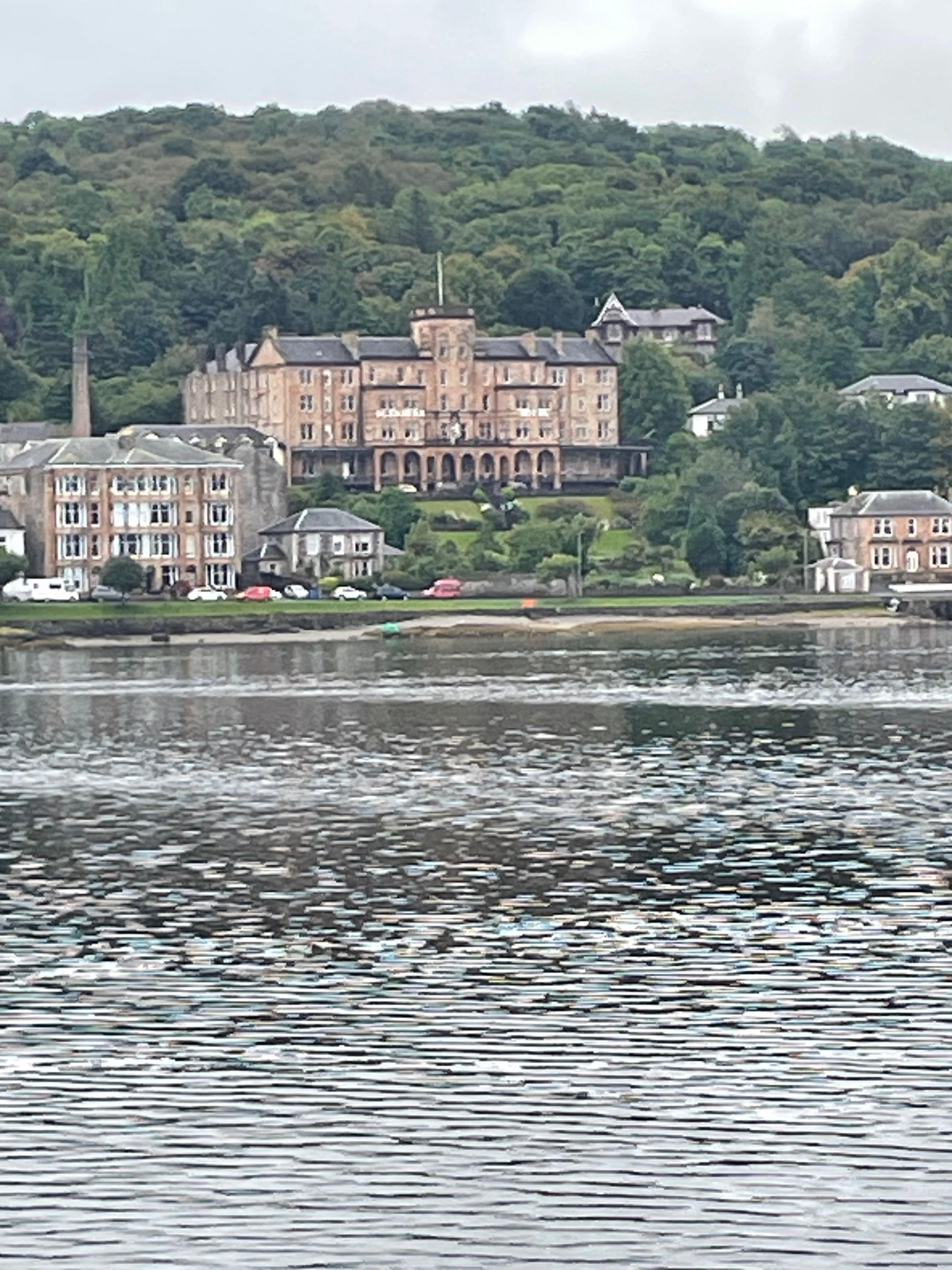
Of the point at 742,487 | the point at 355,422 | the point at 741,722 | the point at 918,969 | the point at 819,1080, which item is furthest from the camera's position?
the point at 355,422

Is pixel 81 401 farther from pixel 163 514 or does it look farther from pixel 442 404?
pixel 442 404

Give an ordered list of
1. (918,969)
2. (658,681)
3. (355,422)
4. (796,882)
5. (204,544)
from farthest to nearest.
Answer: (355,422) → (204,544) → (658,681) → (796,882) → (918,969)

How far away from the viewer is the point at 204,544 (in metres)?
143

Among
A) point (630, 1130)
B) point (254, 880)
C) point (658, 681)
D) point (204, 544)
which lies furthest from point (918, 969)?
point (204, 544)

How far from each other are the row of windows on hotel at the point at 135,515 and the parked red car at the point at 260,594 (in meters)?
5.11

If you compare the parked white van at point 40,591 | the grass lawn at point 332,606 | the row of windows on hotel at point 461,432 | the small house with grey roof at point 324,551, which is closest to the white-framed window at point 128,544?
the parked white van at point 40,591

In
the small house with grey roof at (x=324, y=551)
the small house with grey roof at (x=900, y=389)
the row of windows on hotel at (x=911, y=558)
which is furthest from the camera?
the small house with grey roof at (x=900, y=389)

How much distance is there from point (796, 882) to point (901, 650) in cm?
7202

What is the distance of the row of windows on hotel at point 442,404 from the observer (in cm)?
16888

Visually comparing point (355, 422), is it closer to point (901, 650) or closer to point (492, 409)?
point (492, 409)

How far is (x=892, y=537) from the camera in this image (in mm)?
148250

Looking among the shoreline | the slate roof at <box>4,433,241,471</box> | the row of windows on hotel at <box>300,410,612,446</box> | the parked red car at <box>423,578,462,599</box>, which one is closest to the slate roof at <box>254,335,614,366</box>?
the row of windows on hotel at <box>300,410,612,446</box>

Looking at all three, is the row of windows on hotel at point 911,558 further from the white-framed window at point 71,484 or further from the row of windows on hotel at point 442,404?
the white-framed window at point 71,484

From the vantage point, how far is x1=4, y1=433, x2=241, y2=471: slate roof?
465ft
